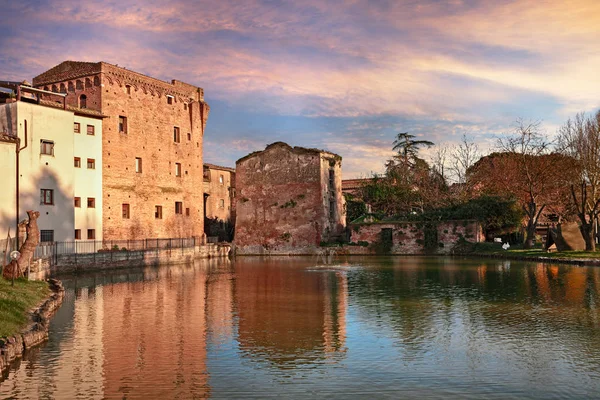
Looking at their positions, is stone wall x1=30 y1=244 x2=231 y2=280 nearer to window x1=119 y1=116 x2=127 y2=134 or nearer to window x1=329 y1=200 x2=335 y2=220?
window x1=119 y1=116 x2=127 y2=134

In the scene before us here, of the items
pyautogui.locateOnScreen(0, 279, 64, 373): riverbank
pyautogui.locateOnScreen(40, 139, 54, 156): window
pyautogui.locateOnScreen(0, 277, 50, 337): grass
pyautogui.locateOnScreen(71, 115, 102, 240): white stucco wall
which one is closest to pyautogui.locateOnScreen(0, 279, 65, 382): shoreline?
pyautogui.locateOnScreen(0, 279, 64, 373): riverbank

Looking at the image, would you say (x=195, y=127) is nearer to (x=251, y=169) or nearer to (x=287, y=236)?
(x=251, y=169)

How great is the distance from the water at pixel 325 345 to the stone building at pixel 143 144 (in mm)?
21964

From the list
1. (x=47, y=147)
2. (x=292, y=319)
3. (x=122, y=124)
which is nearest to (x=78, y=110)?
(x=47, y=147)

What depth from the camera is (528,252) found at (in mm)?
35000

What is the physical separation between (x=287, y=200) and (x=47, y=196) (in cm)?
2132

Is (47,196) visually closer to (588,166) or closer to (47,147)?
(47,147)

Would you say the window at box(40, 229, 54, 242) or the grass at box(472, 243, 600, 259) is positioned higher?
the window at box(40, 229, 54, 242)

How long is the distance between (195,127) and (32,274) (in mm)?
28703

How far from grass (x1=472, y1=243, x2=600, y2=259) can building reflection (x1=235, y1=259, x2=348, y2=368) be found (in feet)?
47.7

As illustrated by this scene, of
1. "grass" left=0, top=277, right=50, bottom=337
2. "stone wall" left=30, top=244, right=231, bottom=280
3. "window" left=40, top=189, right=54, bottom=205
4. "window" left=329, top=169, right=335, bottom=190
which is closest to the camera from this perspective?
"grass" left=0, top=277, right=50, bottom=337

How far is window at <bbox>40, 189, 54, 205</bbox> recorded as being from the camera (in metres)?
32.4

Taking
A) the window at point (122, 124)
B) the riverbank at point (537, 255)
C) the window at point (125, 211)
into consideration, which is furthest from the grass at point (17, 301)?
the riverbank at point (537, 255)

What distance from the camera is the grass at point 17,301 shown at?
11150mm
